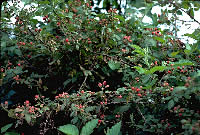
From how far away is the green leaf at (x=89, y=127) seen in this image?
1738 millimetres

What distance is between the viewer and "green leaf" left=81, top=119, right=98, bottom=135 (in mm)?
1738

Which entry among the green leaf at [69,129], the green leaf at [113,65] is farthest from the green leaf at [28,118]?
the green leaf at [113,65]

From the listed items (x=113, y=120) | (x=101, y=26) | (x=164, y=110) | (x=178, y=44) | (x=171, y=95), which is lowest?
(x=113, y=120)

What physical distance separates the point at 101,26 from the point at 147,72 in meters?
1.01

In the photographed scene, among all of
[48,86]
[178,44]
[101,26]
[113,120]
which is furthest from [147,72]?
[48,86]

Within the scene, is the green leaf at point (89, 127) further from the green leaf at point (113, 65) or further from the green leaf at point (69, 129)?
the green leaf at point (113, 65)

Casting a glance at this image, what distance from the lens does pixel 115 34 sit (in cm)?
253

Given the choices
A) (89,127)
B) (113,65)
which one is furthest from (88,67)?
(89,127)

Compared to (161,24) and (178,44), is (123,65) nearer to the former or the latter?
(178,44)

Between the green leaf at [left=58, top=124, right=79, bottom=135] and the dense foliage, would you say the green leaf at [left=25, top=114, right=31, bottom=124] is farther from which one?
the green leaf at [left=58, top=124, right=79, bottom=135]

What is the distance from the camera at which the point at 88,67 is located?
2.49 metres

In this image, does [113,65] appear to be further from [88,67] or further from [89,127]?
[89,127]

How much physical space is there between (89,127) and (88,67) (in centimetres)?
86

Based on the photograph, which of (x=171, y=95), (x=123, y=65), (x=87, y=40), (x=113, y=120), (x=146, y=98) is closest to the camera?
(x=171, y=95)
